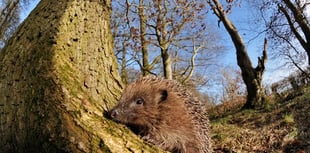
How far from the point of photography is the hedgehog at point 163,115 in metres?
3.07

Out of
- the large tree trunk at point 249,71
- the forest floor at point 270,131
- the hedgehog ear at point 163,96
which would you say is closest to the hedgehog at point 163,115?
the hedgehog ear at point 163,96

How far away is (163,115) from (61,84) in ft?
3.53

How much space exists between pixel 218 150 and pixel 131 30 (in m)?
→ 11.1

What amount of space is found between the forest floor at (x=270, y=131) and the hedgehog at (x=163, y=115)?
4.12 meters

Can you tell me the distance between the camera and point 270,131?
8.62 meters

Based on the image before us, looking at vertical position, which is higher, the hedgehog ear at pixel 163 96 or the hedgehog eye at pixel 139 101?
the hedgehog ear at pixel 163 96

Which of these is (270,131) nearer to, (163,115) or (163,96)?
(163,96)

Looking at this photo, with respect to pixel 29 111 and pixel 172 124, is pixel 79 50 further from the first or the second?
pixel 172 124

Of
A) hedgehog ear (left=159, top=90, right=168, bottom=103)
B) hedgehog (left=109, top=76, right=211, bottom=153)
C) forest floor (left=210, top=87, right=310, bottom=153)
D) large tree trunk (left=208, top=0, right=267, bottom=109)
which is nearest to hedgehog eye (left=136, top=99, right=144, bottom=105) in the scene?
hedgehog (left=109, top=76, right=211, bottom=153)

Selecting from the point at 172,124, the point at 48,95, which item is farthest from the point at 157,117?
the point at 48,95

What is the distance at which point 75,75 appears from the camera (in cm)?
282

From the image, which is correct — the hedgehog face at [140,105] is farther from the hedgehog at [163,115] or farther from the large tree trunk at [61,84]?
the large tree trunk at [61,84]

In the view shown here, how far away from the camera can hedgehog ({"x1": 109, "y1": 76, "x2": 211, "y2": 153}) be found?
3066mm

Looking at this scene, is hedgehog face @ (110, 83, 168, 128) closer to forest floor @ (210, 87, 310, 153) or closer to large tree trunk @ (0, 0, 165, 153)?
large tree trunk @ (0, 0, 165, 153)
